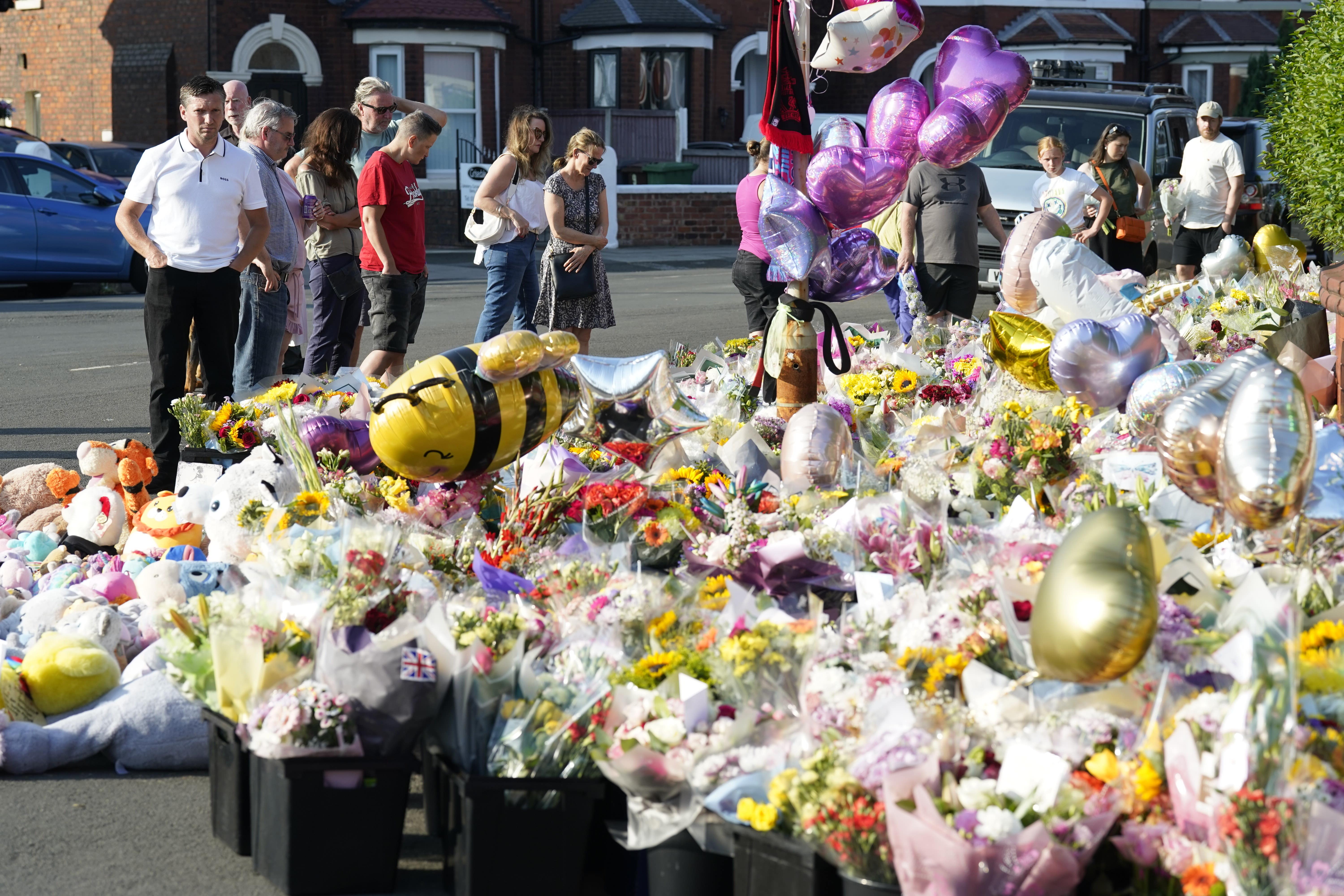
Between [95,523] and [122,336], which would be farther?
[122,336]

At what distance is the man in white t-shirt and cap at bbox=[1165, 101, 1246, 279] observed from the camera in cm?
1154

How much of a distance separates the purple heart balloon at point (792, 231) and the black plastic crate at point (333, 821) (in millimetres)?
2881

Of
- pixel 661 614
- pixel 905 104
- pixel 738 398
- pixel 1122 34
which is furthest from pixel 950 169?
pixel 1122 34

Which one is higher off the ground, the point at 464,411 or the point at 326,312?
the point at 326,312

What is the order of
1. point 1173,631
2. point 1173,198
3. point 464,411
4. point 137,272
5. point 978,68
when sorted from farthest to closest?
point 137,272
point 1173,198
point 978,68
point 464,411
point 1173,631

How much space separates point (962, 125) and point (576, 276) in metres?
2.70

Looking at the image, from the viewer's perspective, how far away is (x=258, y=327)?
7.12 meters

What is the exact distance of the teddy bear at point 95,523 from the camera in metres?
5.35

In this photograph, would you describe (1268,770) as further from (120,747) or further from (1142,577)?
(120,747)

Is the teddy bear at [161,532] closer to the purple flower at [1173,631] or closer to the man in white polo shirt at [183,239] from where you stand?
the man in white polo shirt at [183,239]

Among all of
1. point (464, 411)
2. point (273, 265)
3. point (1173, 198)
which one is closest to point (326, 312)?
point (273, 265)

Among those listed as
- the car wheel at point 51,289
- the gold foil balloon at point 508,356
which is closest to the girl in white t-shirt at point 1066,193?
the gold foil balloon at point 508,356

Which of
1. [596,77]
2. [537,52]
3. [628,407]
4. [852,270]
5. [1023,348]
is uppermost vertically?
[537,52]

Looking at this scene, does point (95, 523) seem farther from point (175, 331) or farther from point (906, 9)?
point (906, 9)
